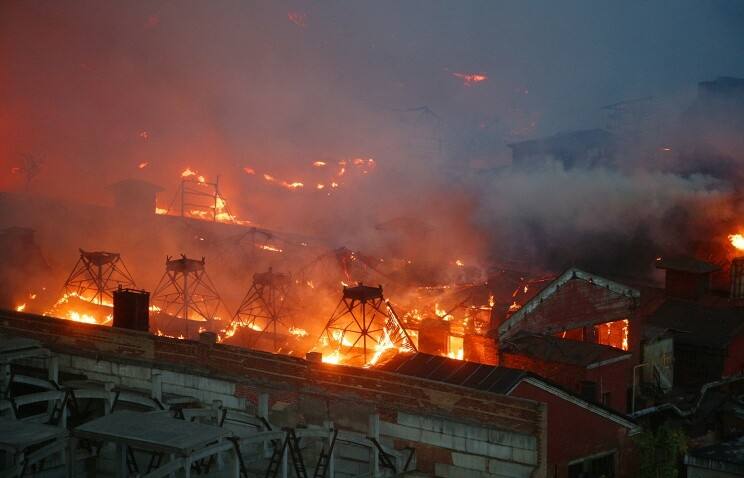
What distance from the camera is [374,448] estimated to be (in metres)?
15.0

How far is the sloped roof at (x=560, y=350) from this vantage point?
19609 mm

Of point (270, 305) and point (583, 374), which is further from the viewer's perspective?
point (270, 305)

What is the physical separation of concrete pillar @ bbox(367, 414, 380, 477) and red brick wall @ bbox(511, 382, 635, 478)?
8.67ft

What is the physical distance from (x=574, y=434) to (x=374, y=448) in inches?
150

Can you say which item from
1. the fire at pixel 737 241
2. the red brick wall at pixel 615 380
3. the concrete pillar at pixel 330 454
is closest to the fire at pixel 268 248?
the fire at pixel 737 241

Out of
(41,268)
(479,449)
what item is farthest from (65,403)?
(41,268)

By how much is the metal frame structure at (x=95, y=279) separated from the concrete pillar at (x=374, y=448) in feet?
34.1

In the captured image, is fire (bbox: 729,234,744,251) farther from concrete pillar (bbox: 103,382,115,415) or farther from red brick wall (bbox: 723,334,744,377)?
concrete pillar (bbox: 103,382,115,415)

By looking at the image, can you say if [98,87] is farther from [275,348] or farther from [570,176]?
[275,348]

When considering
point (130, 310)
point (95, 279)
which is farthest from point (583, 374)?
point (95, 279)

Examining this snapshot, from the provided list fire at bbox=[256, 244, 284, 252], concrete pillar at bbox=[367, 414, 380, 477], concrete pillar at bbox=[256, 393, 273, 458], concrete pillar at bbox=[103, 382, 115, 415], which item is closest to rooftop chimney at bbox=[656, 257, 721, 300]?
fire at bbox=[256, 244, 284, 252]

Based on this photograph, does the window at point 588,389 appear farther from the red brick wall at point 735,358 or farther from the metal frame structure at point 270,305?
the metal frame structure at point 270,305

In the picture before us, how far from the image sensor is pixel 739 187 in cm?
4050

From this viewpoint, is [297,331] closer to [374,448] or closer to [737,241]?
[374,448]
